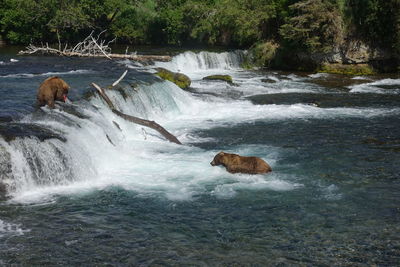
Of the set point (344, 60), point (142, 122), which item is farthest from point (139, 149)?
point (344, 60)

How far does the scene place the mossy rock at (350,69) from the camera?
30.2m

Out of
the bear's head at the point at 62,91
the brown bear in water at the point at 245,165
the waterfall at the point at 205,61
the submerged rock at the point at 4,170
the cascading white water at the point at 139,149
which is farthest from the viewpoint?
the waterfall at the point at 205,61

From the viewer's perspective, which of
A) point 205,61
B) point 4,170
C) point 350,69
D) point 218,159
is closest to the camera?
point 4,170

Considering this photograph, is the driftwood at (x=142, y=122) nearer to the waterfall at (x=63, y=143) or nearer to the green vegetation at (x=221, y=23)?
the waterfall at (x=63, y=143)

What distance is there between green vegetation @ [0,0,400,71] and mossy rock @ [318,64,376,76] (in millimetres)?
1060

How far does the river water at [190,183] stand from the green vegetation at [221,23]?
33.7ft

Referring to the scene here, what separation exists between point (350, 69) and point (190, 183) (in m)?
21.1

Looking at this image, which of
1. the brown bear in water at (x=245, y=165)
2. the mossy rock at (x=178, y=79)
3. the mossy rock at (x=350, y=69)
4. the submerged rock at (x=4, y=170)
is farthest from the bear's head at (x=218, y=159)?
the mossy rock at (x=350, y=69)

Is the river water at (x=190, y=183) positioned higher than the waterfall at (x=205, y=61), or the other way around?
the waterfall at (x=205, y=61)

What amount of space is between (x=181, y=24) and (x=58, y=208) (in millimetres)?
31349

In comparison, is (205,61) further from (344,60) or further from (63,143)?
(63,143)

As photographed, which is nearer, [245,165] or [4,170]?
[4,170]

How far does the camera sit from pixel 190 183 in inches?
463

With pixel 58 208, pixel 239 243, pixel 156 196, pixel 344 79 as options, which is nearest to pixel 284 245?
pixel 239 243
